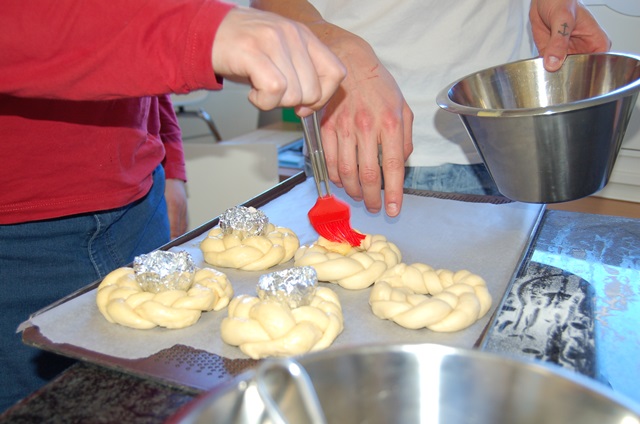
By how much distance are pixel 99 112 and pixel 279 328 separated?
538 mm

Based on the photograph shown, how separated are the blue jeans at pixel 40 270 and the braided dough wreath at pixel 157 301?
0.15m

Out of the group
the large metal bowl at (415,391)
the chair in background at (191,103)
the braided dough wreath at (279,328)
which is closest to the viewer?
the large metal bowl at (415,391)

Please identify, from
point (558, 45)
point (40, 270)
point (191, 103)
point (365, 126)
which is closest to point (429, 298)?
point (365, 126)

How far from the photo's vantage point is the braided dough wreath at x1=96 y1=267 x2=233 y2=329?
0.94 metres

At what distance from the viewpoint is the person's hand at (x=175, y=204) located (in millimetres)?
1511

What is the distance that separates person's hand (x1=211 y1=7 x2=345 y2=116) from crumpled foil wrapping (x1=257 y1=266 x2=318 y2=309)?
10.3 inches

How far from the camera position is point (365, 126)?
105 cm

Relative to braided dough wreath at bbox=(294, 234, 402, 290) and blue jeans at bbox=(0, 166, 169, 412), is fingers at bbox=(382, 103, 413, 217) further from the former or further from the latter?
blue jeans at bbox=(0, 166, 169, 412)

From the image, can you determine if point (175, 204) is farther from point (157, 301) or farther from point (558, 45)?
point (558, 45)

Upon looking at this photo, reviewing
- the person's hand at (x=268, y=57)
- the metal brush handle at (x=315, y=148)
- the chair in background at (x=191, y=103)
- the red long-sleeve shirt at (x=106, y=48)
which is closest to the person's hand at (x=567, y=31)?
the metal brush handle at (x=315, y=148)

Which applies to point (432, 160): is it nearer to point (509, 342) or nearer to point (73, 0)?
point (509, 342)

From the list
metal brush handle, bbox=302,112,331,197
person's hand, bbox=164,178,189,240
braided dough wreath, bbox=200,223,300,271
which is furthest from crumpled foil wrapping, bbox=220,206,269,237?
person's hand, bbox=164,178,189,240

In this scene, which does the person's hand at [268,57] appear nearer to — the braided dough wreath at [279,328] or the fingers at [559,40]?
the braided dough wreath at [279,328]

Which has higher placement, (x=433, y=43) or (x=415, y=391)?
(x=433, y=43)
